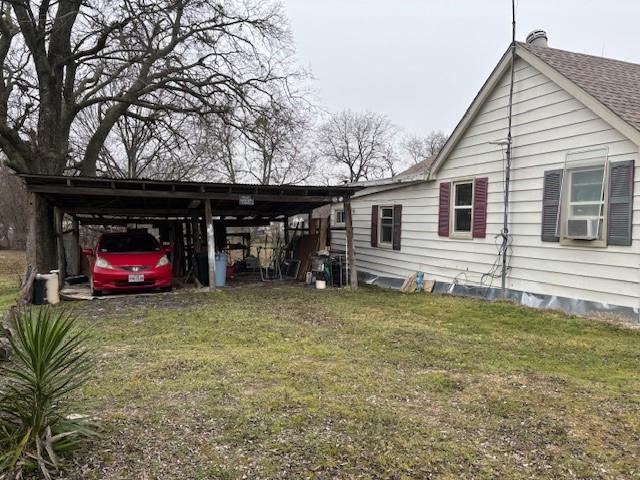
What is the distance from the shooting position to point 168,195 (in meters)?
9.59

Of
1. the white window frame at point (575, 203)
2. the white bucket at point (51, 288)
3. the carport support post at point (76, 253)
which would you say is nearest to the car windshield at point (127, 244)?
the white bucket at point (51, 288)

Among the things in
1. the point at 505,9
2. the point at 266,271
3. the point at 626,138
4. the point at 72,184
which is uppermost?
the point at 505,9

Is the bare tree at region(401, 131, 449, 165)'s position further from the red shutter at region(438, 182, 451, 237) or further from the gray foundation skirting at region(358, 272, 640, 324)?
the gray foundation skirting at region(358, 272, 640, 324)

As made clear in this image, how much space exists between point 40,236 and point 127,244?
1888 millimetres

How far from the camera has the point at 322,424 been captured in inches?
126

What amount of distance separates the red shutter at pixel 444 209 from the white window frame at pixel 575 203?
9.31 ft

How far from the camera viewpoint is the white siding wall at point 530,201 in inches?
266

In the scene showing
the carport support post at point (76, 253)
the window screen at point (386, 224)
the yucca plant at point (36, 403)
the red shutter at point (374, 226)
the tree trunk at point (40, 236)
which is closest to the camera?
the yucca plant at point (36, 403)

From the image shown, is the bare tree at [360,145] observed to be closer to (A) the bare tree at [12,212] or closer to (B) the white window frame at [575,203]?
(A) the bare tree at [12,212]

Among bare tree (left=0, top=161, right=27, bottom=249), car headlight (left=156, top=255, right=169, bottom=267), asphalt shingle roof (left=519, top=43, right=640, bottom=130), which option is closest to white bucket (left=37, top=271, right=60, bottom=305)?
car headlight (left=156, top=255, right=169, bottom=267)

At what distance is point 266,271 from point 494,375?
10253 mm

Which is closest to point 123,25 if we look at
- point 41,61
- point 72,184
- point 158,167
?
point 41,61

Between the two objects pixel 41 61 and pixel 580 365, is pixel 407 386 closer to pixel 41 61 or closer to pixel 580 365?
pixel 580 365

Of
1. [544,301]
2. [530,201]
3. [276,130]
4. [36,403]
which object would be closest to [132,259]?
[276,130]
